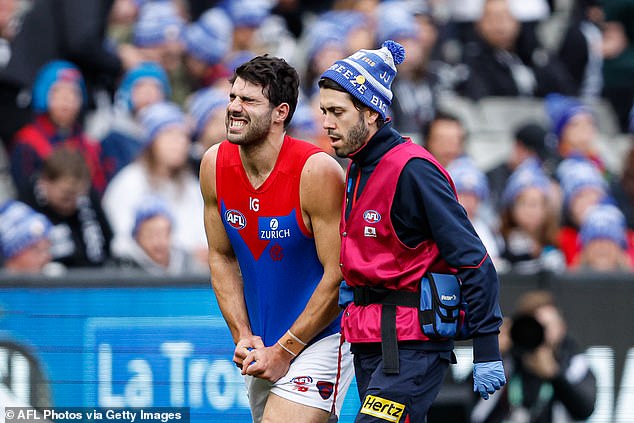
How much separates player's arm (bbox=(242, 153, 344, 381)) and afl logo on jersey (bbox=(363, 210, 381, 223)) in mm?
306

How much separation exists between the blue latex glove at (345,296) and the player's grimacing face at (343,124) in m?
0.62

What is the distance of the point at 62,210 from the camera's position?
9578mm

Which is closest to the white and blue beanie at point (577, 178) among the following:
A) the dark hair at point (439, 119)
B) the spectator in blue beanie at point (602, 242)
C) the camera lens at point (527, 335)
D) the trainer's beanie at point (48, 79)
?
the spectator in blue beanie at point (602, 242)

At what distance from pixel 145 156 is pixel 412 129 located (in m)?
2.83

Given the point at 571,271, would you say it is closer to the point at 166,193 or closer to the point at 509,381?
the point at 509,381

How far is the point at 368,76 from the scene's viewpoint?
19.6ft

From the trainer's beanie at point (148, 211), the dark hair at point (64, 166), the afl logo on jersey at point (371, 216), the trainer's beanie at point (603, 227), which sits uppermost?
the afl logo on jersey at point (371, 216)

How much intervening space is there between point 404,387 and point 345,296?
53cm

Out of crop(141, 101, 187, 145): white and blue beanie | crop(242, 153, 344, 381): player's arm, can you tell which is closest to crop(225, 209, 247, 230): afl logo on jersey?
crop(242, 153, 344, 381): player's arm

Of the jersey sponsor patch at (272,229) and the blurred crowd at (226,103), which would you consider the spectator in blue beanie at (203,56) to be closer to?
the blurred crowd at (226,103)

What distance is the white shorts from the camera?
246 inches

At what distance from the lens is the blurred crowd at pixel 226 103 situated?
9.62m

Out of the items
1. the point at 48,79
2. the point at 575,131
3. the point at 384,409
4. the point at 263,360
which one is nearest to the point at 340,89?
the point at 263,360

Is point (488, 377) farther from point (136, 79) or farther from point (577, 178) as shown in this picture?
point (136, 79)
